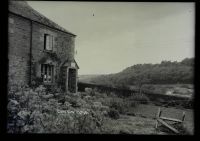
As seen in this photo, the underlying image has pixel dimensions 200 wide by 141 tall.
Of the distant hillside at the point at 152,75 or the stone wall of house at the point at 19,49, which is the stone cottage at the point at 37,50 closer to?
the stone wall of house at the point at 19,49

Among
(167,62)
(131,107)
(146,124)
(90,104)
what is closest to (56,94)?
(90,104)

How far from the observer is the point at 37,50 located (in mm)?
11242

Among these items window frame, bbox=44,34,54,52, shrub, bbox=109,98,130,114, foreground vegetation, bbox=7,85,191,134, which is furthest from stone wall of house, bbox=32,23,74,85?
shrub, bbox=109,98,130,114

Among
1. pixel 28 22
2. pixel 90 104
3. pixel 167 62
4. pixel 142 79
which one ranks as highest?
pixel 28 22

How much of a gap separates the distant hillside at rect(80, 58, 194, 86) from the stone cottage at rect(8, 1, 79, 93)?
1.23 m

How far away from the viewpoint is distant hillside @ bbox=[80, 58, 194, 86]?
8.96m

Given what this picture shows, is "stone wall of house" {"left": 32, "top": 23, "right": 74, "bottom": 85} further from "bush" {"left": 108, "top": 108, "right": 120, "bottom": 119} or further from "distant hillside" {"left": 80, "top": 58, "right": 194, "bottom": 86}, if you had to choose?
"bush" {"left": 108, "top": 108, "right": 120, "bottom": 119}

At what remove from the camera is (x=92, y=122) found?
7832mm

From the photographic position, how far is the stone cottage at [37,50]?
9.99 m

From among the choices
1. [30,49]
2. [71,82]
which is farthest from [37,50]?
[71,82]

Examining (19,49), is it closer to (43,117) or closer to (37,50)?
(37,50)

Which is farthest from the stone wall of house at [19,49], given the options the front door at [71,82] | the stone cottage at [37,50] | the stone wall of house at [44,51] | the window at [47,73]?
the front door at [71,82]
